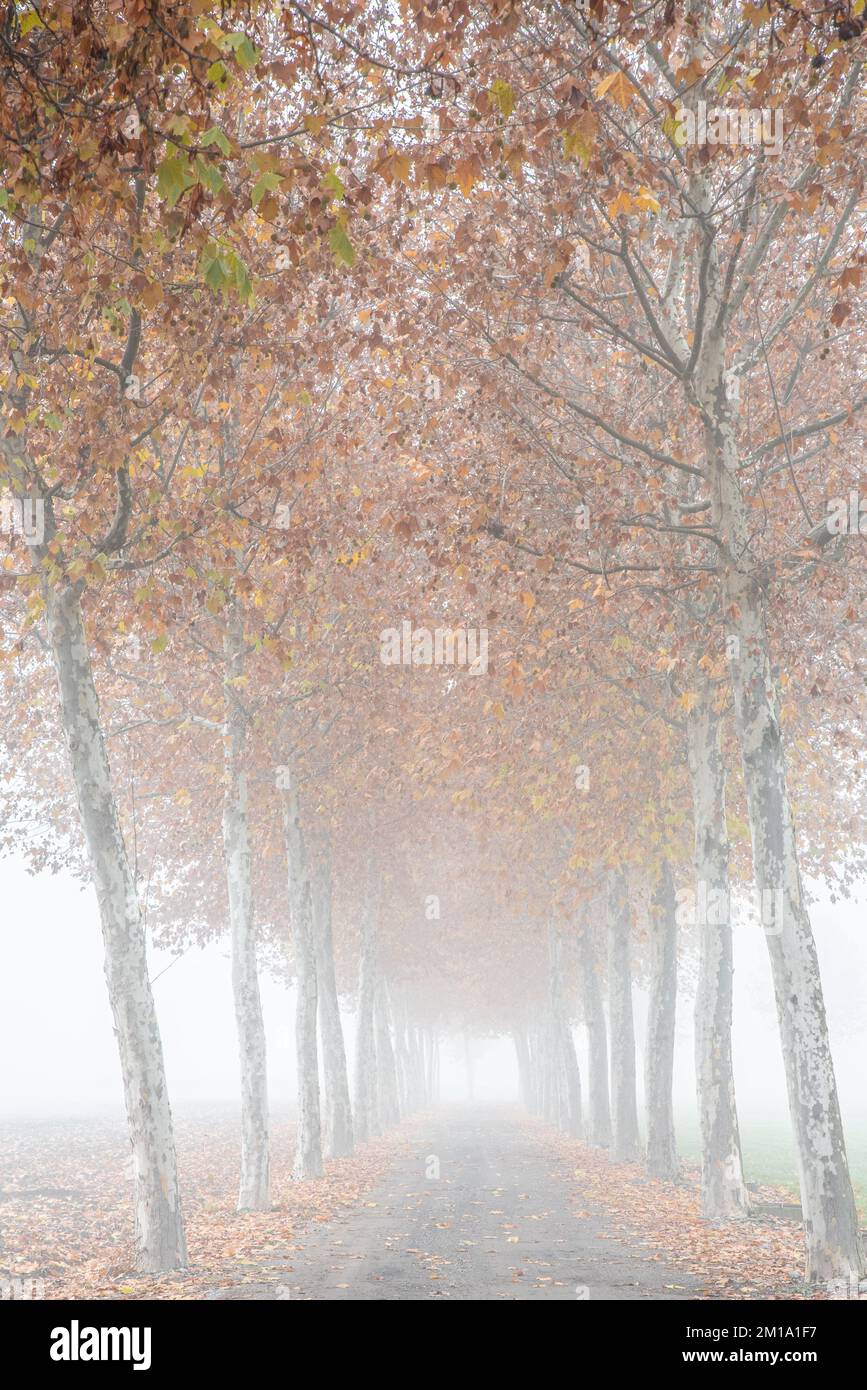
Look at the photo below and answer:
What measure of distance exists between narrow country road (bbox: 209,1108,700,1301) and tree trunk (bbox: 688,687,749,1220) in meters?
1.73

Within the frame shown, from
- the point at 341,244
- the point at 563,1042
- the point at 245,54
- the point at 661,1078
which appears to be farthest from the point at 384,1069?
the point at 245,54

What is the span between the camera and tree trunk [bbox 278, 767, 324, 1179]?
1931 centimetres

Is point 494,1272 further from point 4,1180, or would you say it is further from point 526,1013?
point 526,1013

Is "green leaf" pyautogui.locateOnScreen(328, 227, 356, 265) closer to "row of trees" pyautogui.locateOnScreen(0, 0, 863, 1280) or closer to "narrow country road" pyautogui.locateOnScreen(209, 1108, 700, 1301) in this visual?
"row of trees" pyautogui.locateOnScreen(0, 0, 863, 1280)

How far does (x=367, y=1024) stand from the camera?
29.6 metres

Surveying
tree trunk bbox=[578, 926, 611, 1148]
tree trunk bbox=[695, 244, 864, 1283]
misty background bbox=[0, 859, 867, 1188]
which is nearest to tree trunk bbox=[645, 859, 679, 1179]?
tree trunk bbox=[578, 926, 611, 1148]

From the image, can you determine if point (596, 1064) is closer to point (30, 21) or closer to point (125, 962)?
point (125, 962)

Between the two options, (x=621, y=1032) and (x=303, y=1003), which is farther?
(x=621, y=1032)

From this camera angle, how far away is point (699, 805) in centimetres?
1496

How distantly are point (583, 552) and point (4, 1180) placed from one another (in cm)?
1694

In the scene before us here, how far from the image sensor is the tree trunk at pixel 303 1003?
19312 millimetres

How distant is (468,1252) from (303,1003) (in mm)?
9614

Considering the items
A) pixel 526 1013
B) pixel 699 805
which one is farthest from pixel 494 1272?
pixel 526 1013

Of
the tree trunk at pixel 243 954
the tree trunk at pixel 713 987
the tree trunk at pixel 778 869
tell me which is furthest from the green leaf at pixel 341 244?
the tree trunk at pixel 713 987
